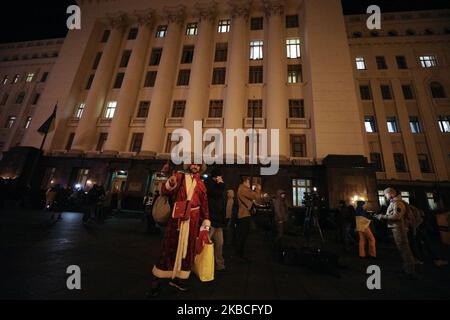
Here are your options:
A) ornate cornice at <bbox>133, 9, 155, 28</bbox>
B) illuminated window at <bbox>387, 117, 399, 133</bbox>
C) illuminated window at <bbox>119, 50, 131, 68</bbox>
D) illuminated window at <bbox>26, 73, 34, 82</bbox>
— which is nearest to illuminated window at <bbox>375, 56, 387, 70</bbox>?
illuminated window at <bbox>387, 117, 399, 133</bbox>

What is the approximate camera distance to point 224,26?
22.9 metres

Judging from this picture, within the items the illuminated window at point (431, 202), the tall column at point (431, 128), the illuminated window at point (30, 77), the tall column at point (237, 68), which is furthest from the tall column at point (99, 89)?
the tall column at point (431, 128)

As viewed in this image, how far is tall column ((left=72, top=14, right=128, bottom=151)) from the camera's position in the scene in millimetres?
19125

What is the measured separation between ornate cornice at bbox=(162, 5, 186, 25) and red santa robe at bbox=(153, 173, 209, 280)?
26216 mm

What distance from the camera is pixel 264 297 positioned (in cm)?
304

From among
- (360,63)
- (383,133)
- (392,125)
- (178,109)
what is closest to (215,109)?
(178,109)

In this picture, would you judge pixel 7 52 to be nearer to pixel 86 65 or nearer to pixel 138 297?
pixel 86 65

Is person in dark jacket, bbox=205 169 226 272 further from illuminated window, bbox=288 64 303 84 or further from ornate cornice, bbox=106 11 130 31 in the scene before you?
ornate cornice, bbox=106 11 130 31

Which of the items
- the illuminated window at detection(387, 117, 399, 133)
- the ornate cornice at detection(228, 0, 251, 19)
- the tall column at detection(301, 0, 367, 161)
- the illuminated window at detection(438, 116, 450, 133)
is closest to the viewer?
the tall column at detection(301, 0, 367, 161)

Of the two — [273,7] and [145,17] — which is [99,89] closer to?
[145,17]

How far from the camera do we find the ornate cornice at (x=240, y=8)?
862 inches

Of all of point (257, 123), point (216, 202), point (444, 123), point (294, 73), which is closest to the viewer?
point (216, 202)

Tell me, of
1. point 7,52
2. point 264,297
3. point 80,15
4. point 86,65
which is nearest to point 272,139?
point 264,297

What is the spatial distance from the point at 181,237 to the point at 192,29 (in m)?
26.7
